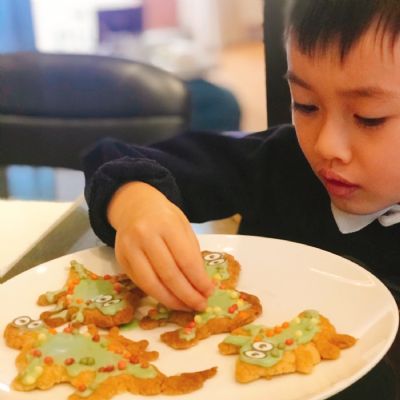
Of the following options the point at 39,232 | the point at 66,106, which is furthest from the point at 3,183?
the point at 39,232

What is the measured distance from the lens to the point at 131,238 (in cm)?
65

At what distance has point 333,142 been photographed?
2.19ft

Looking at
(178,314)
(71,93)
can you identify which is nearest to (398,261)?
Answer: (178,314)

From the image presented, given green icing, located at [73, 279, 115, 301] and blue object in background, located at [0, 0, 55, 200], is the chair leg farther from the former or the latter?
green icing, located at [73, 279, 115, 301]

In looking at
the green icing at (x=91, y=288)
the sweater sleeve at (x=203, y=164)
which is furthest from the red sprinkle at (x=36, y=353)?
the sweater sleeve at (x=203, y=164)

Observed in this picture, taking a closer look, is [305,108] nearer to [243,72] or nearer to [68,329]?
[68,329]

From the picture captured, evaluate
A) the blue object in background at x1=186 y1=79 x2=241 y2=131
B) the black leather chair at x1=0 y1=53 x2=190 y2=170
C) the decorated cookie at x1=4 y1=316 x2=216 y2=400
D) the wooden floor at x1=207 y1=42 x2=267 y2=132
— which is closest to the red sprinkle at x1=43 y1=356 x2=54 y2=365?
the decorated cookie at x1=4 y1=316 x2=216 y2=400

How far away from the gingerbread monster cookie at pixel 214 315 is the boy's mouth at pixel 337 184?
0.49ft

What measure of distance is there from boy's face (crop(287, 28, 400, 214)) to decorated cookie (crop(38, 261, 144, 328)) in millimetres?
236

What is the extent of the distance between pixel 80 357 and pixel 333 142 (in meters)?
0.31

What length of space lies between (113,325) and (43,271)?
129mm

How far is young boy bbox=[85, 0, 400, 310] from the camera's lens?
0.64m

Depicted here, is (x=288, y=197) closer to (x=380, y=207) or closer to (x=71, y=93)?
(x=380, y=207)

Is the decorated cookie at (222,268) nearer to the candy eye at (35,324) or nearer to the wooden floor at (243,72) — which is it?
the candy eye at (35,324)
